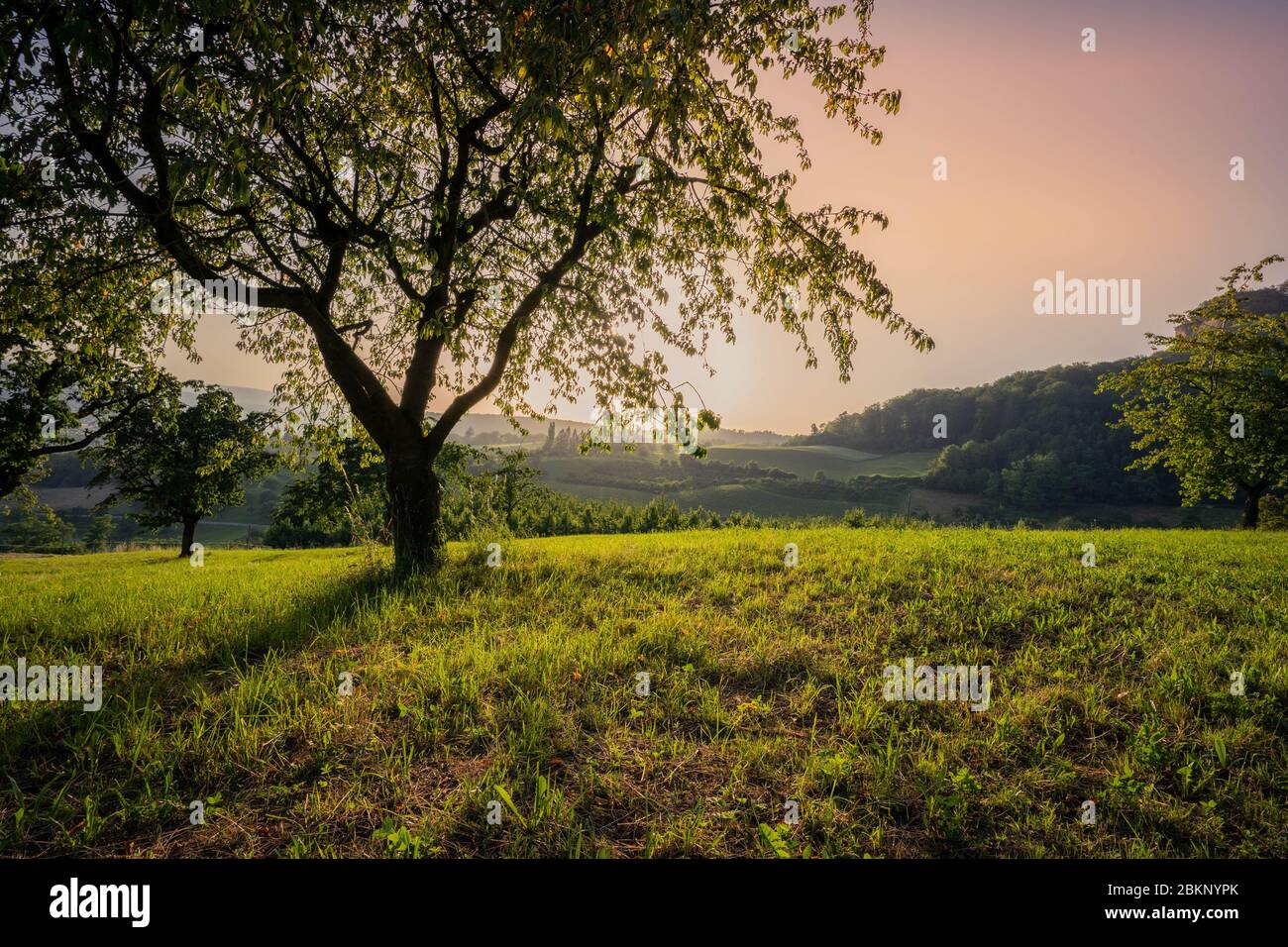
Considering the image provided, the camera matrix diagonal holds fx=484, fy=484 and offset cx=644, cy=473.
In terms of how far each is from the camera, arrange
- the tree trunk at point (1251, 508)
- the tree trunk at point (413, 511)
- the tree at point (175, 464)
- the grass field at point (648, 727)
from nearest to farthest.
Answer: the grass field at point (648, 727) → the tree trunk at point (413, 511) → the tree trunk at point (1251, 508) → the tree at point (175, 464)

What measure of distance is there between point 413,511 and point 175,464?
105 ft

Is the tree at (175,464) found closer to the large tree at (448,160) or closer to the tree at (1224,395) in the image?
the large tree at (448,160)

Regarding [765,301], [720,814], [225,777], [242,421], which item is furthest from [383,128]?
[242,421]

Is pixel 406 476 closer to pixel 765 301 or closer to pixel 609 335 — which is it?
pixel 609 335

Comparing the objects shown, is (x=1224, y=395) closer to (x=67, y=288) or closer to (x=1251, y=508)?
(x=1251, y=508)

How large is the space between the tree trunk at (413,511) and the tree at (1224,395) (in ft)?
106

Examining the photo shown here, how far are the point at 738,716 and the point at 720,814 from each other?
41.8 inches

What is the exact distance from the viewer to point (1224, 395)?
77.0ft

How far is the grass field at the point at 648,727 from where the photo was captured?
271 cm

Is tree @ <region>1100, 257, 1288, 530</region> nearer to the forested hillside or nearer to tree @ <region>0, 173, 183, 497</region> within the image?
tree @ <region>0, 173, 183, 497</region>

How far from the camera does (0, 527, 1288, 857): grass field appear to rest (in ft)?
8.89

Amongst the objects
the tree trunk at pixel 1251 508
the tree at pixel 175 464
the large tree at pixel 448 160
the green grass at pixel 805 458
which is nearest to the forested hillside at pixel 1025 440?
the green grass at pixel 805 458

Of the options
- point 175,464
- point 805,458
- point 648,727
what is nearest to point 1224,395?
point 648,727

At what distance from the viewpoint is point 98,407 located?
2041cm
